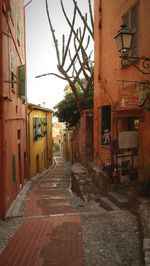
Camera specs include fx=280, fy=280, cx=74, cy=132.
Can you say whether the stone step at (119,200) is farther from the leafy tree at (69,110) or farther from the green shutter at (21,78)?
the leafy tree at (69,110)

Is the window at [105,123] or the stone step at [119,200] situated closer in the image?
the stone step at [119,200]

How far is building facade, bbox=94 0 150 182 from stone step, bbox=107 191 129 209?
70 centimetres

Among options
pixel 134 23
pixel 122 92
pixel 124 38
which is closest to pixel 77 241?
pixel 124 38

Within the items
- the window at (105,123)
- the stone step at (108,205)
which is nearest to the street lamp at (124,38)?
the stone step at (108,205)

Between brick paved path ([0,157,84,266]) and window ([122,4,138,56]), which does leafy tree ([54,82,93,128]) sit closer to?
window ([122,4,138,56])

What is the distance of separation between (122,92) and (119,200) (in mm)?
3590

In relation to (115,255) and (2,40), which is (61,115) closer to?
(2,40)

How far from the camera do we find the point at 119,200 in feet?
25.2

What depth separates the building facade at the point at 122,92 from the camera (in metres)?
8.10

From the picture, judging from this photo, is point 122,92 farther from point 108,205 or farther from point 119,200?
point 108,205

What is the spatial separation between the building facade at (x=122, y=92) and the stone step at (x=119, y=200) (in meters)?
0.70

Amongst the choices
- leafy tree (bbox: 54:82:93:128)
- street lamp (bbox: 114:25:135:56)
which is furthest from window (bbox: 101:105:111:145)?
leafy tree (bbox: 54:82:93:128)

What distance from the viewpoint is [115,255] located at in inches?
194

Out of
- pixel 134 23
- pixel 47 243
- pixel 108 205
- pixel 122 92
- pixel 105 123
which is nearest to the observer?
pixel 47 243
